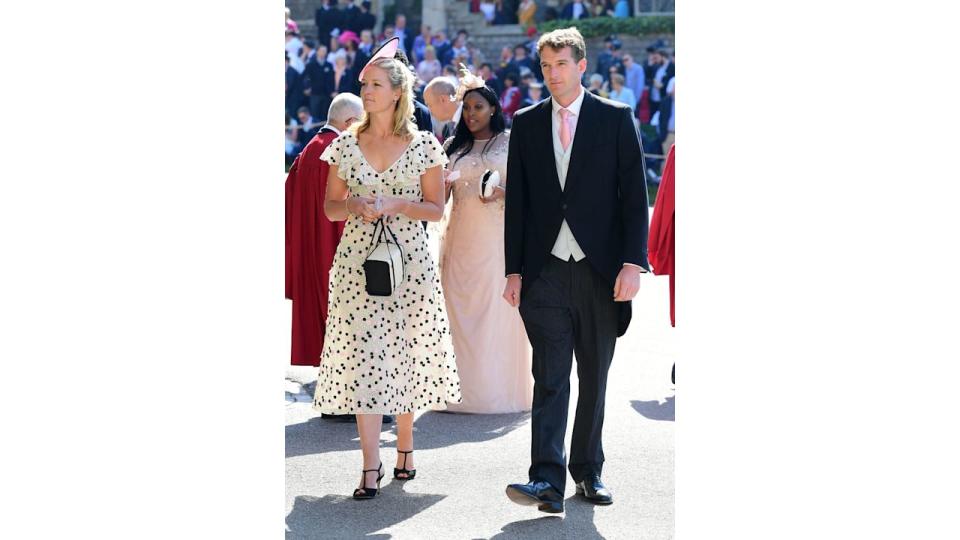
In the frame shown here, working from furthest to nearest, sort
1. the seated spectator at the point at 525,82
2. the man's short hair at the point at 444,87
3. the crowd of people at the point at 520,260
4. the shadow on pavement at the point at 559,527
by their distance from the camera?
the seated spectator at the point at 525,82 < the man's short hair at the point at 444,87 < the crowd of people at the point at 520,260 < the shadow on pavement at the point at 559,527

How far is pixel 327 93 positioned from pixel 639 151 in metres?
19.6

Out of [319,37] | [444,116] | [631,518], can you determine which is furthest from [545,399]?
[319,37]

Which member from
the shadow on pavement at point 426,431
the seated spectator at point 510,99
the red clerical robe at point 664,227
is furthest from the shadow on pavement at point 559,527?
the seated spectator at point 510,99

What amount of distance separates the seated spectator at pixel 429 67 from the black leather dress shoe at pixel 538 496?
20.7m

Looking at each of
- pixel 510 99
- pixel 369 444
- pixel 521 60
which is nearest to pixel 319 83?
pixel 510 99

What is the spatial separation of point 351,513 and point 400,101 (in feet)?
6.07

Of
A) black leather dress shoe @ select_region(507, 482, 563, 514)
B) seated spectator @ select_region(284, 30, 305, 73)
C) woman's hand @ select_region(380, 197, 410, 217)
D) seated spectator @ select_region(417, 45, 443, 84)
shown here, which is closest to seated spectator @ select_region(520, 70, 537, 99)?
seated spectator @ select_region(417, 45, 443, 84)

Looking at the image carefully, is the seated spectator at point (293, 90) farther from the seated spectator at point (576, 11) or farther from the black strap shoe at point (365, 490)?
the black strap shoe at point (365, 490)

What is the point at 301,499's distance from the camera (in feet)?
20.2

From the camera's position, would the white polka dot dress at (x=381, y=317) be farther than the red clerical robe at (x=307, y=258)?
No

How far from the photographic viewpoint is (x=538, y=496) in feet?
18.5

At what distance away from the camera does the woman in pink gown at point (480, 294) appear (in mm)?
7957

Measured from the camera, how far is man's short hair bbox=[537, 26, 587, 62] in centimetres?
563

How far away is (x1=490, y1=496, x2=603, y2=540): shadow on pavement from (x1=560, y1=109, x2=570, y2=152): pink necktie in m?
1.55
